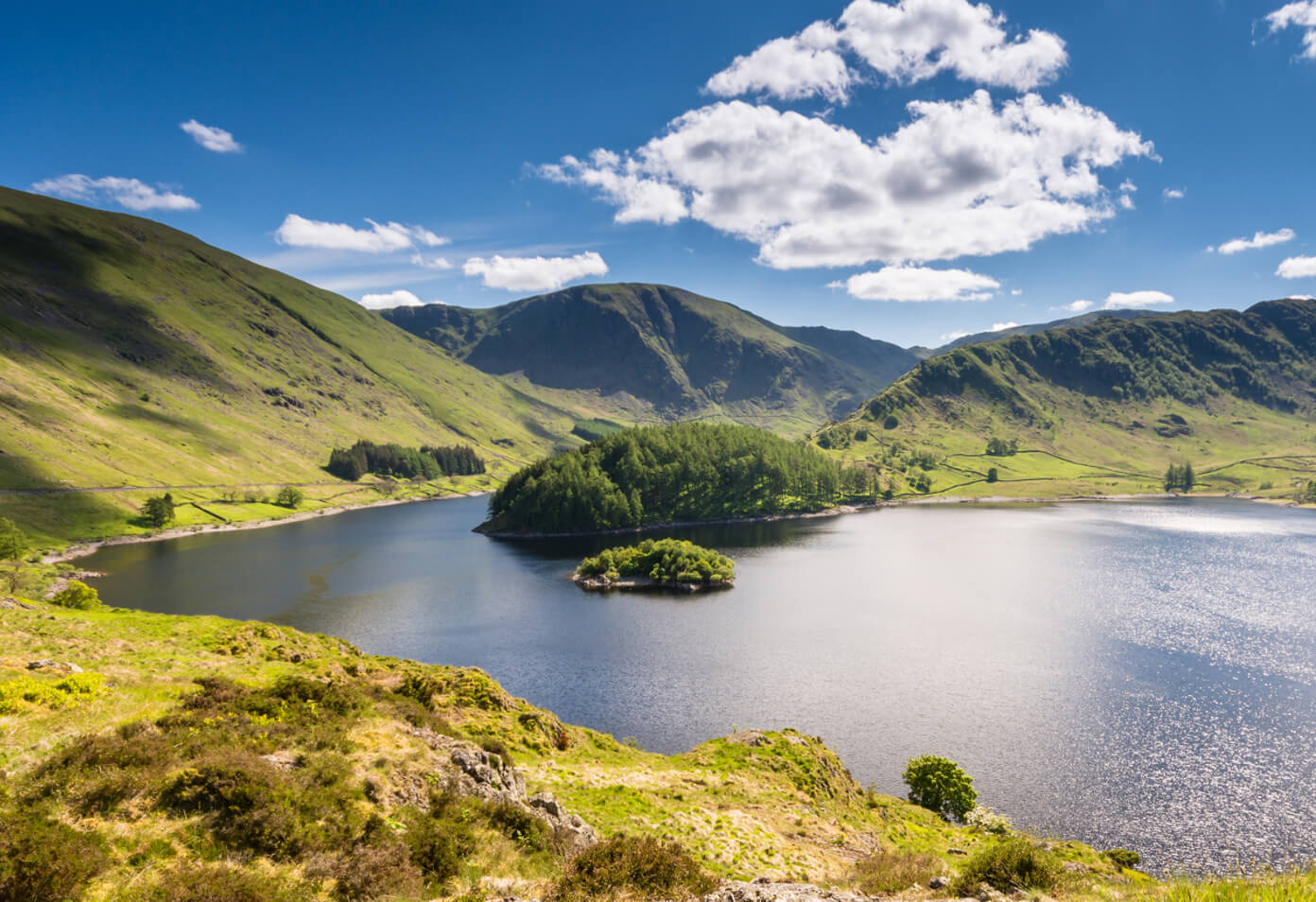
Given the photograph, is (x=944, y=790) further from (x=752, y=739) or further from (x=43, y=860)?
(x=43, y=860)

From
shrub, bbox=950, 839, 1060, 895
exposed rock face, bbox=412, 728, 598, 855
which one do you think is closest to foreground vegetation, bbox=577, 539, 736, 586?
exposed rock face, bbox=412, 728, 598, 855

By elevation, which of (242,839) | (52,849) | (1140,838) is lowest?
(1140,838)

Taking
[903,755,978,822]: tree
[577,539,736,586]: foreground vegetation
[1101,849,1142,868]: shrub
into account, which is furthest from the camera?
[577,539,736,586]: foreground vegetation

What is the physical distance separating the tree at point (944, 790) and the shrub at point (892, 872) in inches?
895

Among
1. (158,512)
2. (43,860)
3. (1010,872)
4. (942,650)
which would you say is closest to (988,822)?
(1010,872)

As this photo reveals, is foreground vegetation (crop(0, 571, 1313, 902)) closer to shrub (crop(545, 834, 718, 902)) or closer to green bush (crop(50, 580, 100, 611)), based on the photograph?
shrub (crop(545, 834, 718, 902))

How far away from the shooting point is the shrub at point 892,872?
2180cm

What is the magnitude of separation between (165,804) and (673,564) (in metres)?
113

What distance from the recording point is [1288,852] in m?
45.2

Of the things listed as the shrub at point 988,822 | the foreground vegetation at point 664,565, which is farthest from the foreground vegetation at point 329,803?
the foreground vegetation at point 664,565

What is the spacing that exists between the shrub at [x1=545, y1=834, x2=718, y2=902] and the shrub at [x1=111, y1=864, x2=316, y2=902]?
7.08 meters

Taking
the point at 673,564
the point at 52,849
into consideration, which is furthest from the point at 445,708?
the point at 673,564

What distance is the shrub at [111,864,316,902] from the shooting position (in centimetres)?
1437

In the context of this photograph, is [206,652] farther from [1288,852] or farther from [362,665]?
[1288,852]
